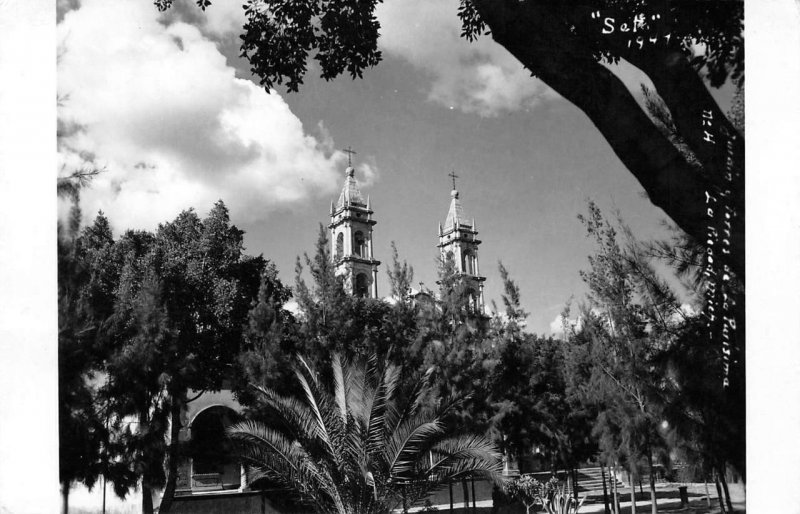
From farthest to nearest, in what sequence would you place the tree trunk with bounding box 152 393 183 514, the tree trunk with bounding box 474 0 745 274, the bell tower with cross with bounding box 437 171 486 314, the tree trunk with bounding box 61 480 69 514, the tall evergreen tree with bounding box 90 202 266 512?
the tree trunk with bounding box 152 393 183 514 → the tall evergreen tree with bounding box 90 202 266 512 → the bell tower with cross with bounding box 437 171 486 314 → the tree trunk with bounding box 61 480 69 514 → the tree trunk with bounding box 474 0 745 274

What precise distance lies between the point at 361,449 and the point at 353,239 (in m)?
3.31

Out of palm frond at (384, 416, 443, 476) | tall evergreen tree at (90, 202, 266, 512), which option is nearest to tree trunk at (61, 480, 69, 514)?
tall evergreen tree at (90, 202, 266, 512)

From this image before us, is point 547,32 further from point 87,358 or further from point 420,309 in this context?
point 420,309

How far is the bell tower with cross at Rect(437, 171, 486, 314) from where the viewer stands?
830 cm

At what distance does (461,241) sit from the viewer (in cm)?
923

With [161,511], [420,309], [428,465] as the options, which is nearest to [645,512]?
[420,309]

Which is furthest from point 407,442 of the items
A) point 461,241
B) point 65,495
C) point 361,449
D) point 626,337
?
point 65,495

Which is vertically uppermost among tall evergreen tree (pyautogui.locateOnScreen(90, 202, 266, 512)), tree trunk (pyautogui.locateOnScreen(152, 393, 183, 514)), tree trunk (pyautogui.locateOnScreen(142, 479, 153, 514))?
tall evergreen tree (pyautogui.locateOnScreen(90, 202, 266, 512))

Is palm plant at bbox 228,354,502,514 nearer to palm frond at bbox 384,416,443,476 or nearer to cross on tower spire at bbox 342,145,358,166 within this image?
palm frond at bbox 384,416,443,476

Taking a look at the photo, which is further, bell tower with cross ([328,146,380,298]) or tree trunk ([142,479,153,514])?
tree trunk ([142,479,153,514])

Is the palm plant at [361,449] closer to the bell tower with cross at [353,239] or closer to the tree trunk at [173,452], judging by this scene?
the bell tower with cross at [353,239]
